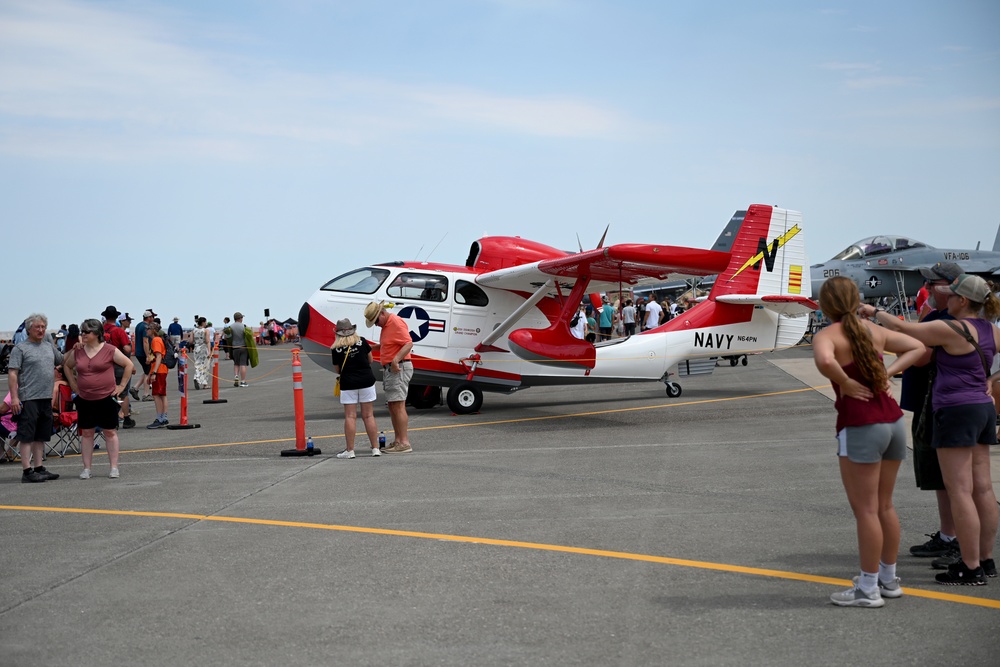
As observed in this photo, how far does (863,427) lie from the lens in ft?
16.8

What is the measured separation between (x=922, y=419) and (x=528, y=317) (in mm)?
11248

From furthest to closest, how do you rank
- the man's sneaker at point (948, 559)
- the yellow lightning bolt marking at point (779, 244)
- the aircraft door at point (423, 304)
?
1. the yellow lightning bolt marking at point (779, 244)
2. the aircraft door at point (423, 304)
3. the man's sneaker at point (948, 559)

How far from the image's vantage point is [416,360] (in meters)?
16.1

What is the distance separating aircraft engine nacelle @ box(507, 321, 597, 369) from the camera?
51.1 feet

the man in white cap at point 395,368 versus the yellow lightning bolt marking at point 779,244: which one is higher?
the yellow lightning bolt marking at point 779,244

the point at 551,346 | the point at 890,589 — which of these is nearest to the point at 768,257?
the point at 551,346

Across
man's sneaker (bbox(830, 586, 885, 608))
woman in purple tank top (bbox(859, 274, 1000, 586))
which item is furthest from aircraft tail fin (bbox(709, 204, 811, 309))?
man's sneaker (bbox(830, 586, 885, 608))

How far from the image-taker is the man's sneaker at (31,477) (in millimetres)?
10461

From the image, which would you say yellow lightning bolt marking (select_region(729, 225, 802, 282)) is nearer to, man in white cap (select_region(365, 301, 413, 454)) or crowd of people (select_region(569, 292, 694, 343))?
man in white cap (select_region(365, 301, 413, 454))

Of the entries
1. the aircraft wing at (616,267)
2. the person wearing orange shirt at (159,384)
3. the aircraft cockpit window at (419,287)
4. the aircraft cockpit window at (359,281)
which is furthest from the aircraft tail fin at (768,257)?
the person wearing orange shirt at (159,384)

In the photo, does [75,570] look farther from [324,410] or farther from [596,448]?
[324,410]

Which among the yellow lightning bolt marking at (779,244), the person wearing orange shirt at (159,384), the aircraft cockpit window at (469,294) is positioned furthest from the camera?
the yellow lightning bolt marking at (779,244)

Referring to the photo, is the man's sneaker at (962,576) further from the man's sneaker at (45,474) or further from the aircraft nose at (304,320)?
the aircraft nose at (304,320)

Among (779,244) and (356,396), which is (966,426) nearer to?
(356,396)
